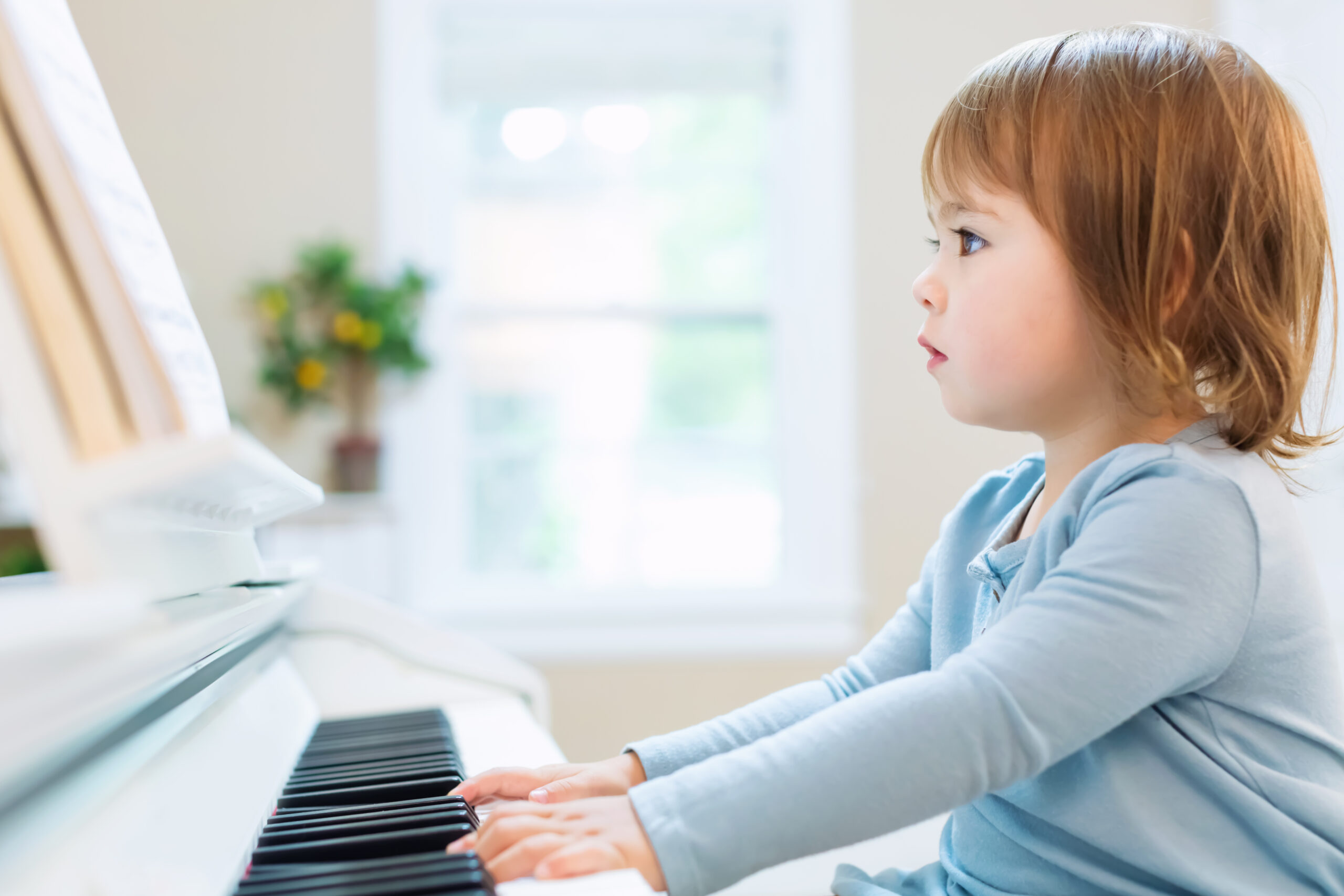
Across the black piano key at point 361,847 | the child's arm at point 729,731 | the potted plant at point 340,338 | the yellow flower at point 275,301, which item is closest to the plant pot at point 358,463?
the potted plant at point 340,338

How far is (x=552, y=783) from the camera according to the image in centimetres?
78

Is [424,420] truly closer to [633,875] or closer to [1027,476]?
[1027,476]

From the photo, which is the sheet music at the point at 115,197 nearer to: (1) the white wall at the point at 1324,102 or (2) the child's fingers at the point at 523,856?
(2) the child's fingers at the point at 523,856

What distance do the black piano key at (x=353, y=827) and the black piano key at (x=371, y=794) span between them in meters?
0.06

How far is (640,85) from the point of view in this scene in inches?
115

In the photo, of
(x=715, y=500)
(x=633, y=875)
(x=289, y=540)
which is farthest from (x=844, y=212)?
(x=633, y=875)

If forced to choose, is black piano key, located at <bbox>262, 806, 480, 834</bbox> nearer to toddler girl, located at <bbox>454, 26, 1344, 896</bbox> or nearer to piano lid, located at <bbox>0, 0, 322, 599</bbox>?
toddler girl, located at <bbox>454, 26, 1344, 896</bbox>

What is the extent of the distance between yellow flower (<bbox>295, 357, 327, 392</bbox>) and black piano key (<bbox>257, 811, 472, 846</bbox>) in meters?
2.06

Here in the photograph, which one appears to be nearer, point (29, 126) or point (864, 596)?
point (29, 126)

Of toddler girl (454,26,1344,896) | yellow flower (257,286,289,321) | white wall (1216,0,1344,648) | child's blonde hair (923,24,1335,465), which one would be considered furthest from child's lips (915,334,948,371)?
yellow flower (257,286,289,321)

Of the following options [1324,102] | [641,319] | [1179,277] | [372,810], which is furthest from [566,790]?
[1324,102]

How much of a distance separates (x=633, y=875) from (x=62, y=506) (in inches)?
12.3

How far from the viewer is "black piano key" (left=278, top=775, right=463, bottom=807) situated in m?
0.75

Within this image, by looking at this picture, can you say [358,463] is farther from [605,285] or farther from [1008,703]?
[1008,703]
